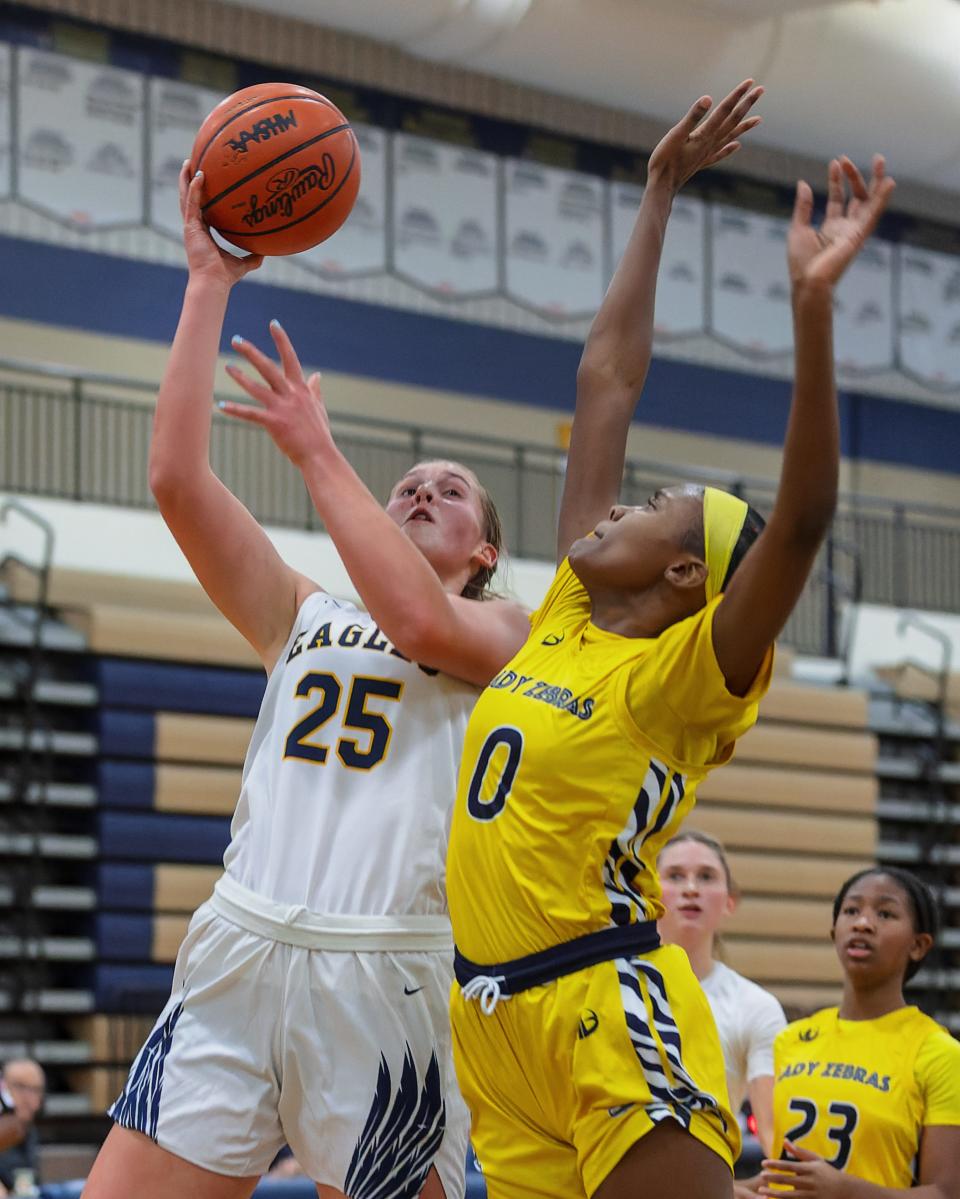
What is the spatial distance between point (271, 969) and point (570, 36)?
10.1 meters

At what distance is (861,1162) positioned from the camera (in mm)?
3885

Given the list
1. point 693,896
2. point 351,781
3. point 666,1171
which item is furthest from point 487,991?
point 693,896

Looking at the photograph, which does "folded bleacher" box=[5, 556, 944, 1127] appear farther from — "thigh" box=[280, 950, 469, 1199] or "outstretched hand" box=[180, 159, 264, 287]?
"outstretched hand" box=[180, 159, 264, 287]

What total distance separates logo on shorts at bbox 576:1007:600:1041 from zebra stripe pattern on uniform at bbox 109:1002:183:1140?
0.80 metres

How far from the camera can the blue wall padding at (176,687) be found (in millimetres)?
10211

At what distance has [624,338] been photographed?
3250 mm

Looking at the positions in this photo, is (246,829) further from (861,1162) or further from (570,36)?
(570,36)

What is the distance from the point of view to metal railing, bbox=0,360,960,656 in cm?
1162

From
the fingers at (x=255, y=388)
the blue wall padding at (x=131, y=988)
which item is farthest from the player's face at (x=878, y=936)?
the blue wall padding at (x=131, y=988)

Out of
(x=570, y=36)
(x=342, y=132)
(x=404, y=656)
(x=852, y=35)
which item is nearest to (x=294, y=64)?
(x=570, y=36)

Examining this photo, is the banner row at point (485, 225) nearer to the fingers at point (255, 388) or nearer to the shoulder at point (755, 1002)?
the shoulder at point (755, 1002)

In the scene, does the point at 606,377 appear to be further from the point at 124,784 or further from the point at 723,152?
the point at 124,784

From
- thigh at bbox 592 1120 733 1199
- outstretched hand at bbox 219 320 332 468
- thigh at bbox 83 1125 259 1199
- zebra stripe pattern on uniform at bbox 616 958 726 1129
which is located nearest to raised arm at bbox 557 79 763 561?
outstretched hand at bbox 219 320 332 468

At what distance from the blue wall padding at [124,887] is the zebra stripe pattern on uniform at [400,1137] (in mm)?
7136
